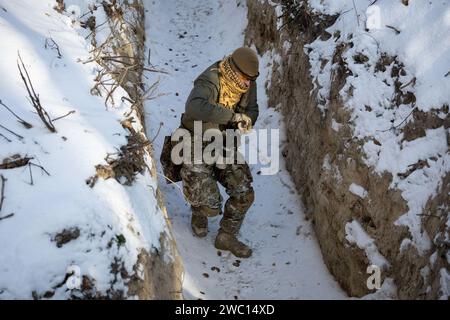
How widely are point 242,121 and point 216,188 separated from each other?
2.49 feet

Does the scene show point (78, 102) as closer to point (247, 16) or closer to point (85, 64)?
point (85, 64)

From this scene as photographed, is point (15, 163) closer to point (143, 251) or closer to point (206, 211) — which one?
point (143, 251)

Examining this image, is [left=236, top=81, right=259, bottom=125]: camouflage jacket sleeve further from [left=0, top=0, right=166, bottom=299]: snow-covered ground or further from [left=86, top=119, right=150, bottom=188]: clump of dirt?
[left=86, top=119, right=150, bottom=188]: clump of dirt

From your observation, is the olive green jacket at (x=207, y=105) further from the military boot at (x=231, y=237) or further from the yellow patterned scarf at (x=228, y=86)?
the military boot at (x=231, y=237)

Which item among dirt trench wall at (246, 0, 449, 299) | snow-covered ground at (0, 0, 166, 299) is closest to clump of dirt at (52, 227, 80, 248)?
snow-covered ground at (0, 0, 166, 299)

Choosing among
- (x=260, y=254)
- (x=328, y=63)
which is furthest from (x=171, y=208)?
(x=328, y=63)

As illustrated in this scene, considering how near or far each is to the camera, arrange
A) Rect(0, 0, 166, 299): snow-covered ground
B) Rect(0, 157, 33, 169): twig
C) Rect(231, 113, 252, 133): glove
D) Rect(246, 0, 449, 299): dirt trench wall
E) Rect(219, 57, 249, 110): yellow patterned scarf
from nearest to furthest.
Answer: Rect(0, 0, 166, 299): snow-covered ground
Rect(0, 157, 33, 169): twig
Rect(246, 0, 449, 299): dirt trench wall
Rect(219, 57, 249, 110): yellow patterned scarf
Rect(231, 113, 252, 133): glove

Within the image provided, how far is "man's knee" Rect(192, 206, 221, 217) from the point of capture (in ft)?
15.6

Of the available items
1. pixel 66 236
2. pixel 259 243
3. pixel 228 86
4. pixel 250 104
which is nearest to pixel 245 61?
pixel 228 86

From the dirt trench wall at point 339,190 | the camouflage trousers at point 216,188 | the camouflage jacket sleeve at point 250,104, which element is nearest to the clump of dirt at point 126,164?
the camouflage trousers at point 216,188

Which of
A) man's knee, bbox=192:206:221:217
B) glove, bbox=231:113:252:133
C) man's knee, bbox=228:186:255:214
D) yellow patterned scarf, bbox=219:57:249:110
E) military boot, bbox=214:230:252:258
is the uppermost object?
yellow patterned scarf, bbox=219:57:249:110

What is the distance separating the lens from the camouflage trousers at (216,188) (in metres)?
4.66

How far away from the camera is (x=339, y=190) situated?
4629 mm

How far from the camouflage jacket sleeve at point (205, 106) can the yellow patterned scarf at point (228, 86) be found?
127mm
